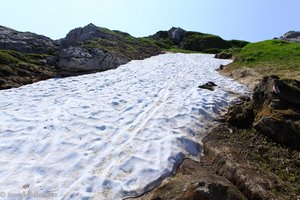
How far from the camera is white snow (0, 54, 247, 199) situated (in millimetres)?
7816

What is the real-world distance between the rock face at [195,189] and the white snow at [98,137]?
1.80 ft

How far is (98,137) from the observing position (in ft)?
34.3

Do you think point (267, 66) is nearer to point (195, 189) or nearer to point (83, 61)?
point (83, 61)

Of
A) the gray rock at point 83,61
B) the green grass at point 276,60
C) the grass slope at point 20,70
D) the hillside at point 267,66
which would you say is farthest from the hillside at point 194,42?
the grass slope at point 20,70

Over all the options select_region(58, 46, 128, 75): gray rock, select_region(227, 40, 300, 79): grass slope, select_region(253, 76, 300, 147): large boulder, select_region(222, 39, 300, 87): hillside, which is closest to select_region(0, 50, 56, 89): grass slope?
select_region(58, 46, 128, 75): gray rock

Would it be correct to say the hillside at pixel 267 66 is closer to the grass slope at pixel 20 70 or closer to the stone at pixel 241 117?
the stone at pixel 241 117

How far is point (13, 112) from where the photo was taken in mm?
12867

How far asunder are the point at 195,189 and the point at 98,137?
15.4ft

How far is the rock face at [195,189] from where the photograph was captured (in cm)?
654

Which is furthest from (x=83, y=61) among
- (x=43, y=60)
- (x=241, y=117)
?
(x=241, y=117)

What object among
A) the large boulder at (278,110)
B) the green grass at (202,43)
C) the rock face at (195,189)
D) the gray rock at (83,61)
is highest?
the large boulder at (278,110)

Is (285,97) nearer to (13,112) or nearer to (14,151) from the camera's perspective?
(14,151)

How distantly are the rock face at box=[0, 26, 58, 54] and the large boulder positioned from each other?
25.8 m

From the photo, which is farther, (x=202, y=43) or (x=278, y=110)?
(x=202, y=43)
